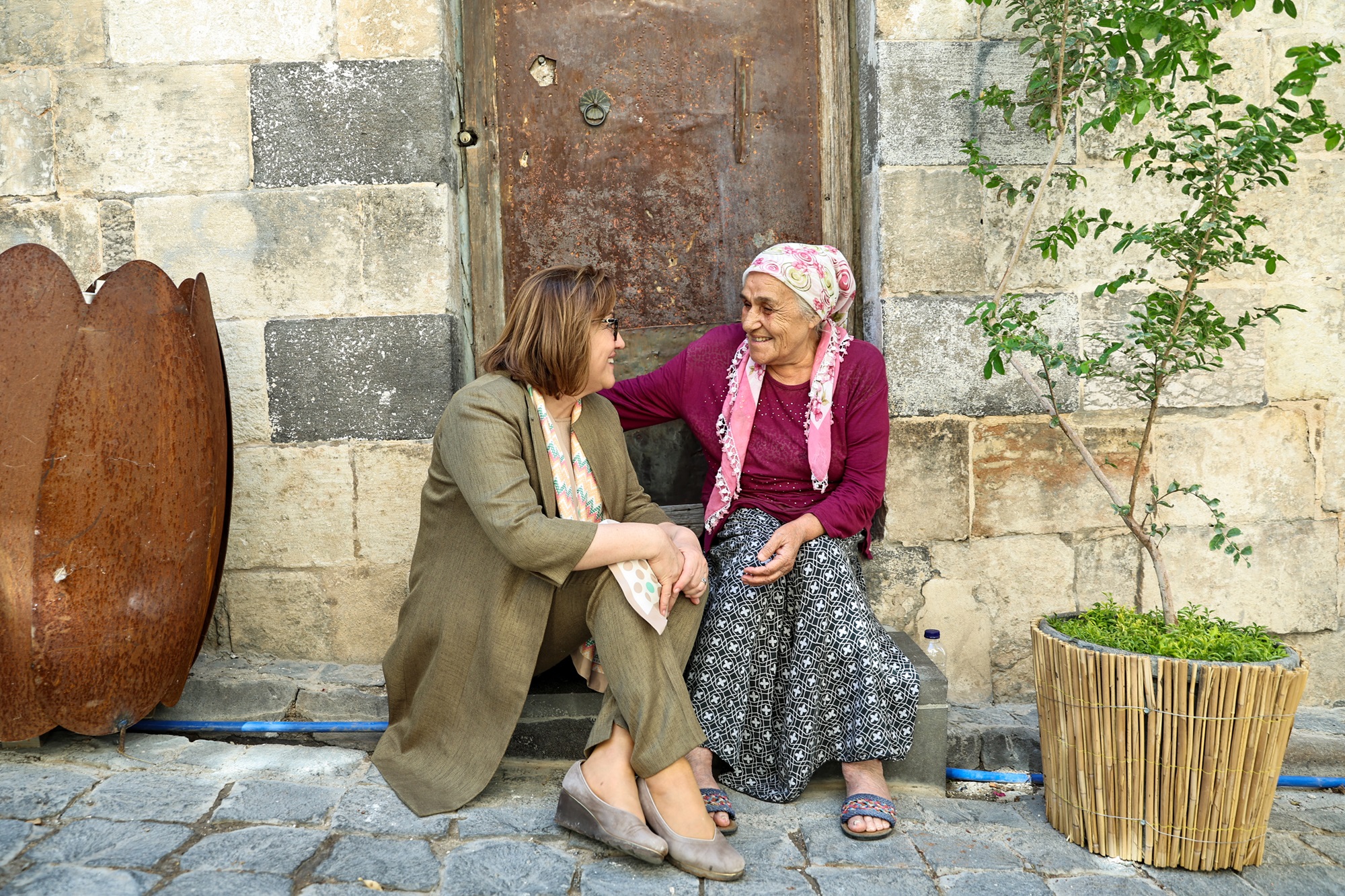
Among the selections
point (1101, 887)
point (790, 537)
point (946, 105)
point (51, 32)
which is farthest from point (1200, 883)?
point (51, 32)

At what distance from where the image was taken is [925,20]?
3.07 meters

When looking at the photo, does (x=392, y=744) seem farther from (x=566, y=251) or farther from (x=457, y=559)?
(x=566, y=251)

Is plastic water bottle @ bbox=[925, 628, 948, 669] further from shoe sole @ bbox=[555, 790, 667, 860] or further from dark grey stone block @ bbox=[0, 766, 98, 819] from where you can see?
dark grey stone block @ bbox=[0, 766, 98, 819]

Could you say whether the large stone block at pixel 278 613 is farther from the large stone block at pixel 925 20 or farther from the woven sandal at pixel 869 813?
the large stone block at pixel 925 20

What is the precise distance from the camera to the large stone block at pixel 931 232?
3096 mm

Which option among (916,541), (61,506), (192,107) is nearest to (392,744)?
(61,506)

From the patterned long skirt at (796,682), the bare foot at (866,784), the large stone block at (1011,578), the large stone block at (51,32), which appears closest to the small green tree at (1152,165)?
the large stone block at (1011,578)

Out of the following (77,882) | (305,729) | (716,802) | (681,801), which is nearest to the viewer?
(77,882)

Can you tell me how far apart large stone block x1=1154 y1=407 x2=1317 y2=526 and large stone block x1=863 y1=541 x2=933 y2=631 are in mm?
840

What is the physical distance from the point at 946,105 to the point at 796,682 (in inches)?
74.8

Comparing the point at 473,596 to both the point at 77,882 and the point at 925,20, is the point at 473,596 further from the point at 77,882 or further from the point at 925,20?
the point at 925,20

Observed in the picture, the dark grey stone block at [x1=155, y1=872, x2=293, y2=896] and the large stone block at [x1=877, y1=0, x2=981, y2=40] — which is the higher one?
the large stone block at [x1=877, y1=0, x2=981, y2=40]

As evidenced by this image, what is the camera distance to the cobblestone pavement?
1.99 m

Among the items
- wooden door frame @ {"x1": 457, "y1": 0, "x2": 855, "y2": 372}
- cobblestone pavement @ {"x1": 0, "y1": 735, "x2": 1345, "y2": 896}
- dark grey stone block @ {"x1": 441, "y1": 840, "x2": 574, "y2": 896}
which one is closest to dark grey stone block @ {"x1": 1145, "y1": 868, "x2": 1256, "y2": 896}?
cobblestone pavement @ {"x1": 0, "y1": 735, "x2": 1345, "y2": 896}
